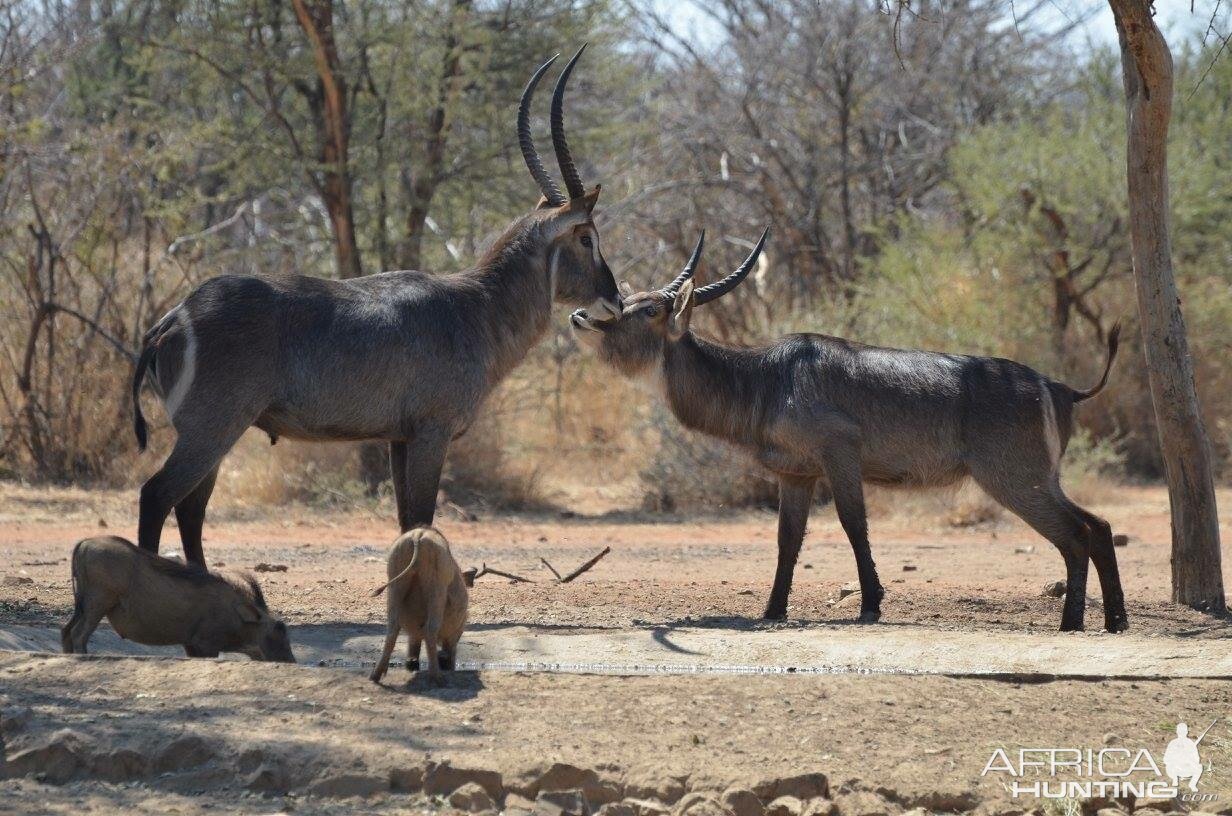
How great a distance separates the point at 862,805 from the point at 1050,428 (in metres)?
3.70

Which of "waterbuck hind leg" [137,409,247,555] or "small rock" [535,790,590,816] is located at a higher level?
"waterbuck hind leg" [137,409,247,555]

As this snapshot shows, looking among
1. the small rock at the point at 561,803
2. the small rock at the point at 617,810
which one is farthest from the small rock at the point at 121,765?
the small rock at the point at 617,810

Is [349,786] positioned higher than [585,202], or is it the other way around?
[585,202]

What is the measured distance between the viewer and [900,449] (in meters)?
8.05

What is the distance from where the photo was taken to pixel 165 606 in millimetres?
5973

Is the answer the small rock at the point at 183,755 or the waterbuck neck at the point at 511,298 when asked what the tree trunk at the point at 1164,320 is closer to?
the waterbuck neck at the point at 511,298

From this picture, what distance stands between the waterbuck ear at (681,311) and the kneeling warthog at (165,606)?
10.1 feet

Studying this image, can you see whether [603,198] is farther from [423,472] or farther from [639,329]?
[423,472]

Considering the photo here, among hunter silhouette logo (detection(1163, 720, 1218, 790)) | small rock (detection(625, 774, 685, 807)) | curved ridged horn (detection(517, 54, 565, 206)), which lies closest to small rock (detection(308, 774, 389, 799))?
small rock (detection(625, 774, 685, 807))

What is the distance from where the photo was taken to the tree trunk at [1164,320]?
8.27 meters

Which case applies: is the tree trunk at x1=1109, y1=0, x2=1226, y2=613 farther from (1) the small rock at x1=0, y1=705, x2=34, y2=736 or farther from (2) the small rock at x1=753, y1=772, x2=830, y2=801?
(1) the small rock at x1=0, y1=705, x2=34, y2=736

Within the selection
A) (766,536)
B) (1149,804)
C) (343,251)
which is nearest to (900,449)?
(1149,804)

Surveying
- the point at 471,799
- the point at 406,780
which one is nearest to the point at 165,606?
the point at 406,780

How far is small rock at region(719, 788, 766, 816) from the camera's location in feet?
15.5
